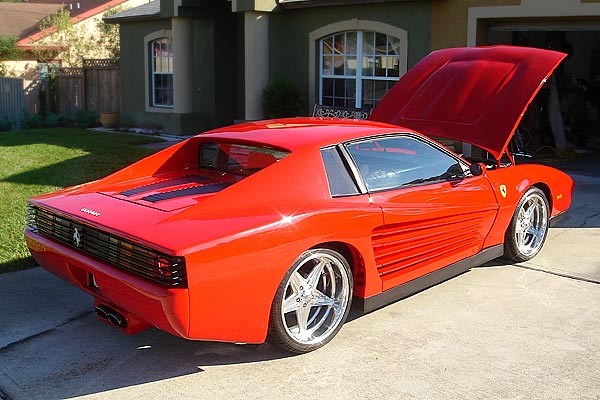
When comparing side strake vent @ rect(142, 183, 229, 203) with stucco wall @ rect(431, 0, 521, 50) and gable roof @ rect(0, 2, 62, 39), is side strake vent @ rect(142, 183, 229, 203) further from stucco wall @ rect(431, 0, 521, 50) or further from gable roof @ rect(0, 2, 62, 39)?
gable roof @ rect(0, 2, 62, 39)

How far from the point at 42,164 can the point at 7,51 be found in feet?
43.9

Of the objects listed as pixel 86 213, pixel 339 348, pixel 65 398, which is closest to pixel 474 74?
pixel 339 348

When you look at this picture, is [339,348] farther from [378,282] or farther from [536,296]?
[536,296]

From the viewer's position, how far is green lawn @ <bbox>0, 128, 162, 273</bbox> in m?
7.19

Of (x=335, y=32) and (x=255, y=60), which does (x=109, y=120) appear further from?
(x=335, y=32)

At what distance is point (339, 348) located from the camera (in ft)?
14.9

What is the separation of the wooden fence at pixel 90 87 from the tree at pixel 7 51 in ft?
7.29

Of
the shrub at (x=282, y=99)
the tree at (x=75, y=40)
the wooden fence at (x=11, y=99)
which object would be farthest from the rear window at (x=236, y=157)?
the tree at (x=75, y=40)

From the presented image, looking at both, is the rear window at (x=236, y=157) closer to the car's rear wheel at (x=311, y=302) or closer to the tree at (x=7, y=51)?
the car's rear wheel at (x=311, y=302)

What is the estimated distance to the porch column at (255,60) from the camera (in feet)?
47.4

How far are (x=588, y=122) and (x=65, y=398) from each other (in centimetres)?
1331

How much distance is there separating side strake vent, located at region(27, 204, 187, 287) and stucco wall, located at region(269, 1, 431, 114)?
8806mm

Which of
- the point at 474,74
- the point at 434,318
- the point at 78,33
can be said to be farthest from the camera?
the point at 78,33

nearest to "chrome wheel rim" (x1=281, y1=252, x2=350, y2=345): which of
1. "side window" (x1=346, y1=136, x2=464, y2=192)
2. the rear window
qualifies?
"side window" (x1=346, y1=136, x2=464, y2=192)
